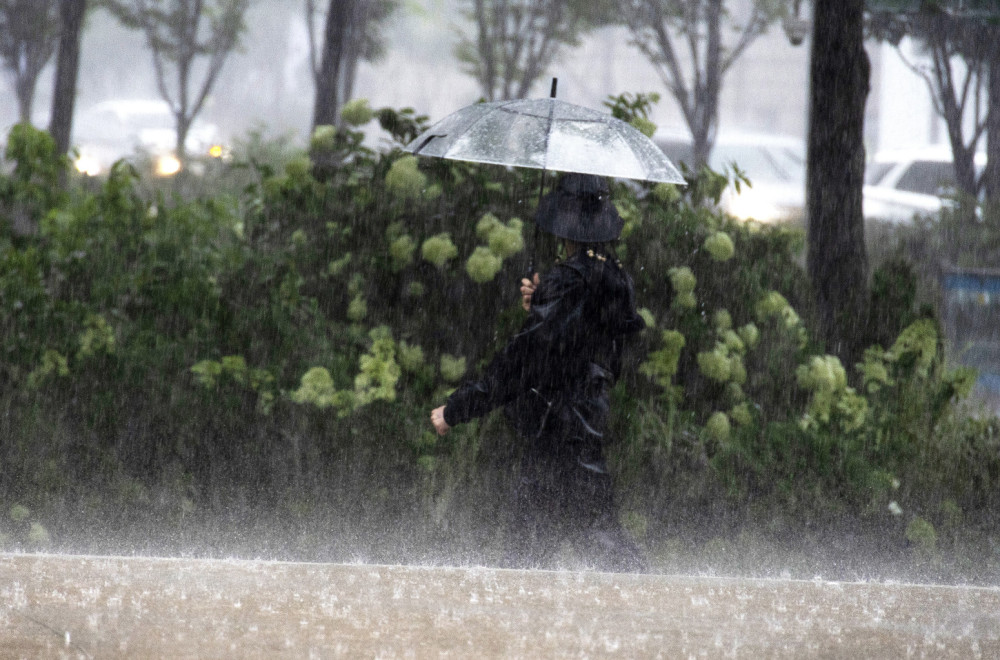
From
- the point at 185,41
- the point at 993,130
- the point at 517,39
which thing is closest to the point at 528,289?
the point at 185,41

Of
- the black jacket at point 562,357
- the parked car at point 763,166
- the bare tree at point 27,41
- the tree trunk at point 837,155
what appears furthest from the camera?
the parked car at point 763,166

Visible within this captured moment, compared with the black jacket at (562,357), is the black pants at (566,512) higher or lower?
lower

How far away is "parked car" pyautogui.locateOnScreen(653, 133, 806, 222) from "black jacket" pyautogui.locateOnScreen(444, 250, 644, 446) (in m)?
5.01

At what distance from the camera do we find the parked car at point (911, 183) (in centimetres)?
1033

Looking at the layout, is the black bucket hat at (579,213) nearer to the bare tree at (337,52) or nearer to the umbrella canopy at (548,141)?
the umbrella canopy at (548,141)

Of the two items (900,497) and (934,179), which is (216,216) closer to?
(900,497)

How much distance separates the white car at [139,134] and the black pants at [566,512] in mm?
5715

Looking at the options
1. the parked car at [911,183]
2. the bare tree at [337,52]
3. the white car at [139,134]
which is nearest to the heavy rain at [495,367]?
the bare tree at [337,52]

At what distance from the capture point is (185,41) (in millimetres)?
9172

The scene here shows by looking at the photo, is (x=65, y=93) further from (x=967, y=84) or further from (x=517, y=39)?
(x=967, y=84)

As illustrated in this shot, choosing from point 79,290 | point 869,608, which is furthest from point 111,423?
point 869,608

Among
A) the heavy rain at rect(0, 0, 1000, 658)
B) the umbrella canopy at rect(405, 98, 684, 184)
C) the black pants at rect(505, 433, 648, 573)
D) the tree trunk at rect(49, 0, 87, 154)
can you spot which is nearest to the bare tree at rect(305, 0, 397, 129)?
the tree trunk at rect(49, 0, 87, 154)

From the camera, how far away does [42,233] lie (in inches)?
184

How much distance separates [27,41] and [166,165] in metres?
1.60
